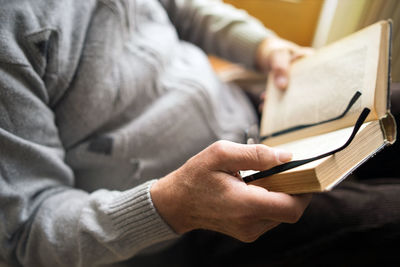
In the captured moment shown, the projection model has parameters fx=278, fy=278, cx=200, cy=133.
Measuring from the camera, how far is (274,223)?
Answer: 1.22ft

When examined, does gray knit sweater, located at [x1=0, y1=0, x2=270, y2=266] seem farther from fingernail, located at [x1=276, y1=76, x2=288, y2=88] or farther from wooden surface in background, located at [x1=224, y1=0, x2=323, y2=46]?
wooden surface in background, located at [x1=224, y1=0, x2=323, y2=46]

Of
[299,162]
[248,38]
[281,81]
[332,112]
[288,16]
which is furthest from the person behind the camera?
[288,16]

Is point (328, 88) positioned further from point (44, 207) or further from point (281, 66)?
point (44, 207)

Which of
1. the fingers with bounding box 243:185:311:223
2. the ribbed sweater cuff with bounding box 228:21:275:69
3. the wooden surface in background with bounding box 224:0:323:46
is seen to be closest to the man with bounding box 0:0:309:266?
the fingers with bounding box 243:185:311:223

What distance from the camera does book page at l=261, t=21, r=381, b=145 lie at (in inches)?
15.4

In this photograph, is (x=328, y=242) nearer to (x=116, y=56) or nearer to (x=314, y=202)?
(x=314, y=202)

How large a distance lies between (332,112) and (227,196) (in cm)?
22

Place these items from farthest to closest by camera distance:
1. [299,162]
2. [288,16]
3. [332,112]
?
[288,16]
[332,112]
[299,162]

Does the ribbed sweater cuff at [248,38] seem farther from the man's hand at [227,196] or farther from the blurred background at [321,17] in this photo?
the man's hand at [227,196]

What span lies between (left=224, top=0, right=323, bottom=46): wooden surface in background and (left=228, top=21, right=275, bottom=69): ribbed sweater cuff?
250mm

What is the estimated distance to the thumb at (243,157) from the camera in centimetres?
32

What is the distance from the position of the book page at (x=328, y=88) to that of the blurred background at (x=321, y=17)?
5cm

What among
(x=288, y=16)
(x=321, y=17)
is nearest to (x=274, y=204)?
(x=321, y=17)

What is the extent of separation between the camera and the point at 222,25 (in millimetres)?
739
